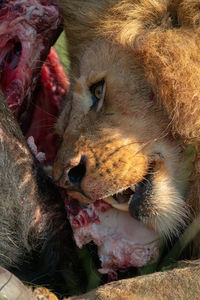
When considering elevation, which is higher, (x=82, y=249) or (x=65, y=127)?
(x=65, y=127)

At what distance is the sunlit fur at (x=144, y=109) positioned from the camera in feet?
8.43

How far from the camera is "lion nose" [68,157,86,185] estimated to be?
2689 mm

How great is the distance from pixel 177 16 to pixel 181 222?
107 centimetres

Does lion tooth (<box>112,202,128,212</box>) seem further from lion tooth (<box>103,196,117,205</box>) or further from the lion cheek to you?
the lion cheek

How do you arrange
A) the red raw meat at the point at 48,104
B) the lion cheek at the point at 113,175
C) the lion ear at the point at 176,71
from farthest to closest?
the red raw meat at the point at 48,104 → the lion cheek at the point at 113,175 → the lion ear at the point at 176,71

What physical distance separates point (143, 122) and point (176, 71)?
1.04ft

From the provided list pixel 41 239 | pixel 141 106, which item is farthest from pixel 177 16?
pixel 41 239

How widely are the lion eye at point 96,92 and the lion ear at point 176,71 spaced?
296mm

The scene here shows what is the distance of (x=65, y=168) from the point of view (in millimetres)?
2686

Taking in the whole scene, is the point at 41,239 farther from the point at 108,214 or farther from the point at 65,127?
the point at 65,127

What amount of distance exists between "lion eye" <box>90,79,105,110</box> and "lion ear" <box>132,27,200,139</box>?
30 centimetres

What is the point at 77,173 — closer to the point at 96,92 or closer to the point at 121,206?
the point at 121,206

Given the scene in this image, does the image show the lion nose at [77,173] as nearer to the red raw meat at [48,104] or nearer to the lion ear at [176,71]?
the lion ear at [176,71]

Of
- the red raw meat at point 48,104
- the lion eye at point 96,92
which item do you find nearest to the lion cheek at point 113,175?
the lion eye at point 96,92
